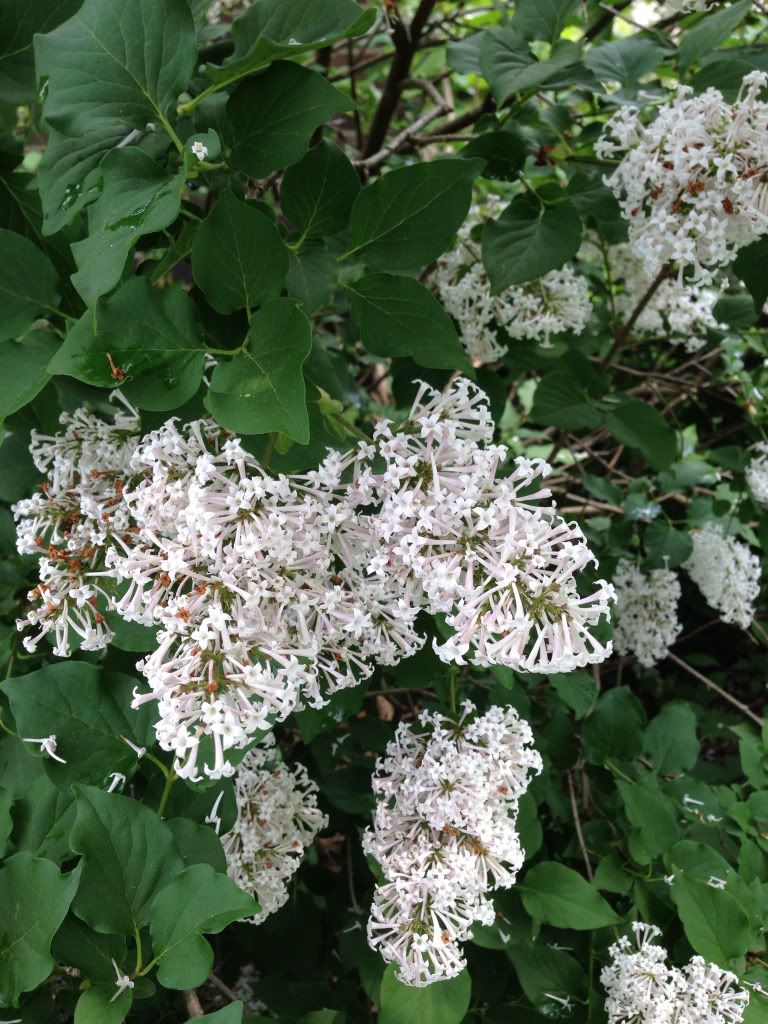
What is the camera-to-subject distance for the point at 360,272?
171 centimetres

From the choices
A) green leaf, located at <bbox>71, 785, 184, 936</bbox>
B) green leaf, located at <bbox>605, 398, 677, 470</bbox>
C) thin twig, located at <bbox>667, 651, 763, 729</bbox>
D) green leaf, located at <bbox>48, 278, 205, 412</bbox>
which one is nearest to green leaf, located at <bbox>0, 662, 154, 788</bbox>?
green leaf, located at <bbox>71, 785, 184, 936</bbox>

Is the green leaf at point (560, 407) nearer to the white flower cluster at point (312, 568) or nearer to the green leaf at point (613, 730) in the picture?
the green leaf at point (613, 730)

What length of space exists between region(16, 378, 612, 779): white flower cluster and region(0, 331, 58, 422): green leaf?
0.14 meters

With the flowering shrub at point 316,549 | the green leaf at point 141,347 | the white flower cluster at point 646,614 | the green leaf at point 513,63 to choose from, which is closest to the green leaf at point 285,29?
the flowering shrub at point 316,549

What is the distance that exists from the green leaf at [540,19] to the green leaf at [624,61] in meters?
0.10

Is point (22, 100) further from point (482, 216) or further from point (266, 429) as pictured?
point (482, 216)

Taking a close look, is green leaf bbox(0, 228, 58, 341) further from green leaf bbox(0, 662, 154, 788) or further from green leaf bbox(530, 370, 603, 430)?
green leaf bbox(530, 370, 603, 430)

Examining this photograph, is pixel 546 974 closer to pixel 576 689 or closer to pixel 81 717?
pixel 576 689

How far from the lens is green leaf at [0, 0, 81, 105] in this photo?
3.55 feet

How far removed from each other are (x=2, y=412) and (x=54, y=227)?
22 cm

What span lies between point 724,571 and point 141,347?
1.58 metres

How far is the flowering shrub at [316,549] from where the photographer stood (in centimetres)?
86

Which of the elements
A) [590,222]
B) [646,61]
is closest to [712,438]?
[590,222]

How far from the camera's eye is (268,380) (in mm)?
847
